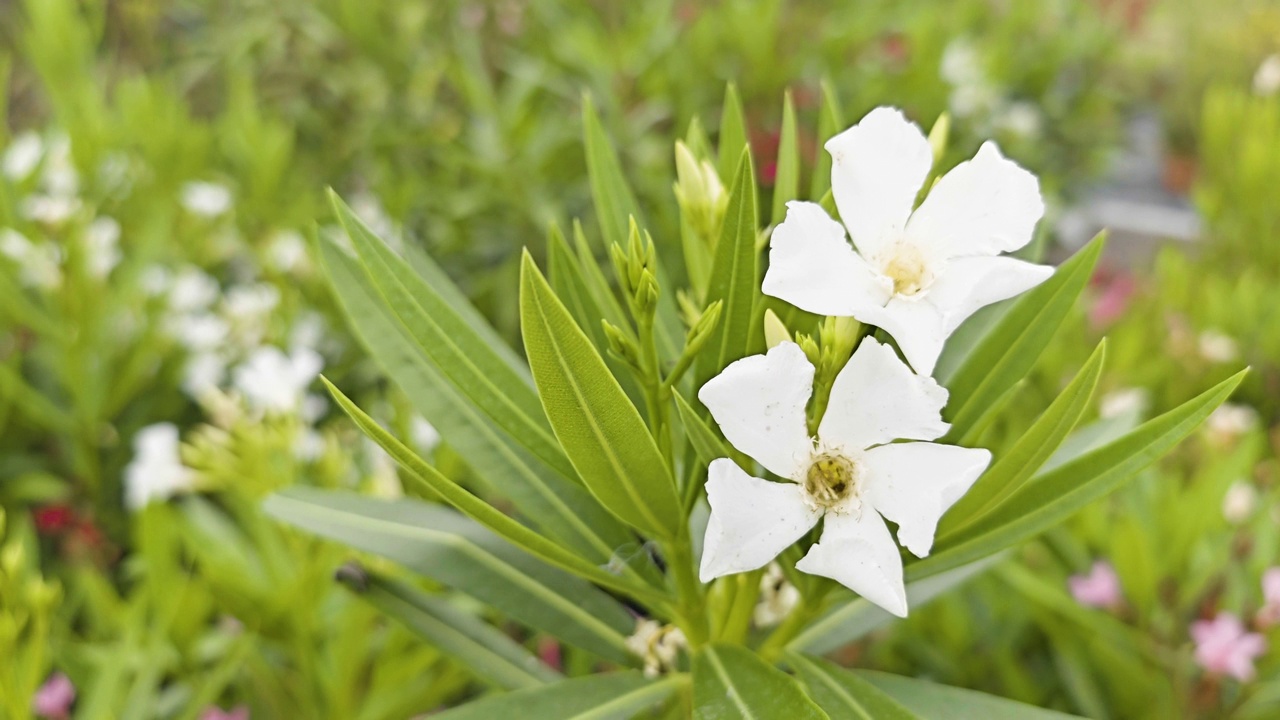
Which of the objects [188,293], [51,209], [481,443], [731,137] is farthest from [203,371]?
[731,137]

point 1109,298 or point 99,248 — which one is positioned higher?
point 99,248

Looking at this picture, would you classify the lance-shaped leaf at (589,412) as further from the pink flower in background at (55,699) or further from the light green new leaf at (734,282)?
the pink flower in background at (55,699)

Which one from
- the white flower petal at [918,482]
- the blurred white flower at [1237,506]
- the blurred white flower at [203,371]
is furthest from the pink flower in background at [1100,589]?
the blurred white flower at [203,371]

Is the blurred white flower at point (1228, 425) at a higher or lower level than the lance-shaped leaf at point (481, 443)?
lower

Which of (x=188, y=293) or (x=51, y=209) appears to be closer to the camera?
(x=51, y=209)

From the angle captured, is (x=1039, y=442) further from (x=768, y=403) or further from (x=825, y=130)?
(x=825, y=130)

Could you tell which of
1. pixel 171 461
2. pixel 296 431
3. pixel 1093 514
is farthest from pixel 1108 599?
pixel 171 461
